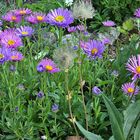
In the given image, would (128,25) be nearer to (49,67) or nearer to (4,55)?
(49,67)

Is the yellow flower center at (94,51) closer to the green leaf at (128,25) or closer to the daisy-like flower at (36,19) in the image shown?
the daisy-like flower at (36,19)

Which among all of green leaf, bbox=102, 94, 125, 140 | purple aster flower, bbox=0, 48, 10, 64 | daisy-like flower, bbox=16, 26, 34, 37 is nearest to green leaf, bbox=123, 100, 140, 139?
green leaf, bbox=102, 94, 125, 140

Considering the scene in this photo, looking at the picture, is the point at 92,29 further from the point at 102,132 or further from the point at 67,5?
the point at 102,132

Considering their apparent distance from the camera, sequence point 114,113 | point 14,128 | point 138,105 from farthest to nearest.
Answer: point 14,128, point 138,105, point 114,113

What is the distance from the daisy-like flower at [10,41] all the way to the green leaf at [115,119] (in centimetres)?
73

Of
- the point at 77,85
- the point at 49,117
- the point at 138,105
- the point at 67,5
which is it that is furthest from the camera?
the point at 67,5

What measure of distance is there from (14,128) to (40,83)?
1.28 ft

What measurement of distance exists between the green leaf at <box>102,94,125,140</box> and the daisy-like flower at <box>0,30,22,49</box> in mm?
734

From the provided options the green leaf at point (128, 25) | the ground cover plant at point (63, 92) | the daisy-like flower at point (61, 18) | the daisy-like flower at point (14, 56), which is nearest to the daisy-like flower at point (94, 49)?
the ground cover plant at point (63, 92)

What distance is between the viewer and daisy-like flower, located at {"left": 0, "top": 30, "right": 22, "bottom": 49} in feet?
8.10

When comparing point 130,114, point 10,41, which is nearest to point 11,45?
point 10,41

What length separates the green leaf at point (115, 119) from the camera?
1935 mm

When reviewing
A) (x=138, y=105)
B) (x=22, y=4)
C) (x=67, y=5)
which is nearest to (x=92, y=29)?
(x=67, y=5)

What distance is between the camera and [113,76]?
2.61 meters
